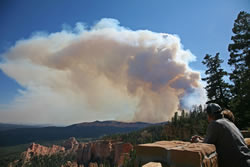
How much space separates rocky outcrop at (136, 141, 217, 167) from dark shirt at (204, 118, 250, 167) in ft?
0.40

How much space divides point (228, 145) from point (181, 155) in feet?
2.33

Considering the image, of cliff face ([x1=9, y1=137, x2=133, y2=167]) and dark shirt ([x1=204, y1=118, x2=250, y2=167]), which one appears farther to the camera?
cliff face ([x1=9, y1=137, x2=133, y2=167])

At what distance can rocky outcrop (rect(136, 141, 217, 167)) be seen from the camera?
5.08 ft

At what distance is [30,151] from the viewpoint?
10288 centimetres

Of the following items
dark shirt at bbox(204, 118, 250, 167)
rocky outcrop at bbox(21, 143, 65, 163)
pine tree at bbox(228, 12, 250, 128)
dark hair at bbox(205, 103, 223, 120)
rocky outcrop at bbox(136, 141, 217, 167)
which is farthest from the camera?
rocky outcrop at bbox(21, 143, 65, 163)

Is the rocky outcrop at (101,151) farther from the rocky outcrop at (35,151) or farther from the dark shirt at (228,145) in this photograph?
the dark shirt at (228,145)

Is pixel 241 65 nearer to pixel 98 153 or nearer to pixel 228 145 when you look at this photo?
pixel 228 145

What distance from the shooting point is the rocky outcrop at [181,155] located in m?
1.55

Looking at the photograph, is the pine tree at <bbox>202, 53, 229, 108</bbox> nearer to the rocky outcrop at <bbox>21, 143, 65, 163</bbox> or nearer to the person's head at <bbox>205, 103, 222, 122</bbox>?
the person's head at <bbox>205, 103, 222, 122</bbox>

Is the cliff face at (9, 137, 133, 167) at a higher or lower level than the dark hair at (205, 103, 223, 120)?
lower

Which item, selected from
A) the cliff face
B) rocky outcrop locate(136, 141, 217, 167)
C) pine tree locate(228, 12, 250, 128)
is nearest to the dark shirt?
rocky outcrop locate(136, 141, 217, 167)

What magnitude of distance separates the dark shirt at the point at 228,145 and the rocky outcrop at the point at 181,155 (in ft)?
0.40

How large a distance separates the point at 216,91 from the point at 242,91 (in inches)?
230

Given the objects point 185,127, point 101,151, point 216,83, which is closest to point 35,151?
point 101,151
